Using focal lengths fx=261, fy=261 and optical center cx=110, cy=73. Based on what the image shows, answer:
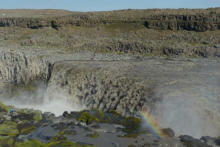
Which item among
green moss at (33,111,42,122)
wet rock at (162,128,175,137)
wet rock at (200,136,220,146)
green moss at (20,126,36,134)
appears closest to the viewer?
wet rock at (200,136,220,146)

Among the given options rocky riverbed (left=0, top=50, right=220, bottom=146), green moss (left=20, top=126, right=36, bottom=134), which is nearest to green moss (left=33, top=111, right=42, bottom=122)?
rocky riverbed (left=0, top=50, right=220, bottom=146)

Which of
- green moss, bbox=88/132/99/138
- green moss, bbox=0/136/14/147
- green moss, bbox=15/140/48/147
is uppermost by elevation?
green moss, bbox=88/132/99/138

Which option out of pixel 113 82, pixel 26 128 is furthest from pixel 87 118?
pixel 113 82

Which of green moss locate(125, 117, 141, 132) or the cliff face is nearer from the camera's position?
green moss locate(125, 117, 141, 132)

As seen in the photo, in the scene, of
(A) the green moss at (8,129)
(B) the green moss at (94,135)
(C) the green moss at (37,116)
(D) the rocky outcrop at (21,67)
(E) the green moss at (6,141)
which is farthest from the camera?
(D) the rocky outcrop at (21,67)

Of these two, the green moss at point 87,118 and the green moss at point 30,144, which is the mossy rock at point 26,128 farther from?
the green moss at point 87,118

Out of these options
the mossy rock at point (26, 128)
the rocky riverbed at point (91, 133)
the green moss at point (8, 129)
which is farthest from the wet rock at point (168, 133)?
the green moss at point (8, 129)

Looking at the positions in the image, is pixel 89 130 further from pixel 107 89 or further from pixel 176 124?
pixel 107 89

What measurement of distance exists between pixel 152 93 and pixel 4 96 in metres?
24.1

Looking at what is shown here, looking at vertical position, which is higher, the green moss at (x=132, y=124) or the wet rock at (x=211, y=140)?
the wet rock at (x=211, y=140)

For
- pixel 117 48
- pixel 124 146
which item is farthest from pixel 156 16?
pixel 124 146

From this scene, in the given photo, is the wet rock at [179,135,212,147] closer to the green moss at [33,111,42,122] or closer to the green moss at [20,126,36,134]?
the green moss at [20,126,36,134]

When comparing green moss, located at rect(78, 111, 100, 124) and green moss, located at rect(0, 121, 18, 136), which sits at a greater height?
green moss, located at rect(78, 111, 100, 124)

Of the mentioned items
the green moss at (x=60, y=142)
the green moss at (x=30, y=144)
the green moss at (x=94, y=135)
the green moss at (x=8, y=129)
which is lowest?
the green moss at (x=8, y=129)
